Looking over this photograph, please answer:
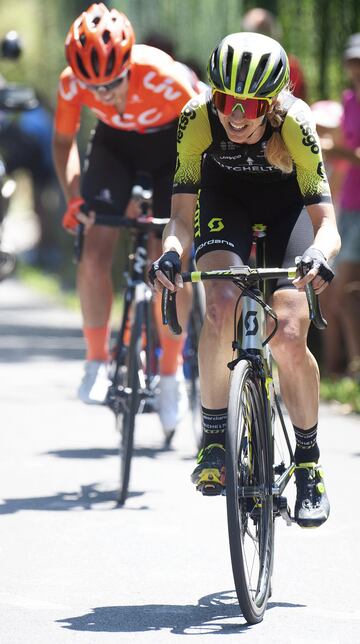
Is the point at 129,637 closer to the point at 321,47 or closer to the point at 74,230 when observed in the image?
the point at 74,230

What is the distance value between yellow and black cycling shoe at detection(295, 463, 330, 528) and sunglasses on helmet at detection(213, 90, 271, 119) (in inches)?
50.4

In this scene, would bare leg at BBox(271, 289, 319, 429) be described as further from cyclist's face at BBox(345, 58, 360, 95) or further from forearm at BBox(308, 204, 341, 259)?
cyclist's face at BBox(345, 58, 360, 95)

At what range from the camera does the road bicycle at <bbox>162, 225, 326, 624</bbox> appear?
557 cm

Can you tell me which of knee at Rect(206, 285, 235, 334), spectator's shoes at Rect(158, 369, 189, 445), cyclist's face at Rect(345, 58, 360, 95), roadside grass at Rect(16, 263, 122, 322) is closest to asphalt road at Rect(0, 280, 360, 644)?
spectator's shoes at Rect(158, 369, 189, 445)

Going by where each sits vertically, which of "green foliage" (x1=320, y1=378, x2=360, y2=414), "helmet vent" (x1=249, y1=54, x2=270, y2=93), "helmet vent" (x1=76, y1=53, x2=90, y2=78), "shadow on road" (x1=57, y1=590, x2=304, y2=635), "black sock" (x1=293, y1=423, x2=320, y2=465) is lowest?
"green foliage" (x1=320, y1=378, x2=360, y2=414)

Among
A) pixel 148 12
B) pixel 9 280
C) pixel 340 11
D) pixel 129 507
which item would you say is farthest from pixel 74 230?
pixel 9 280

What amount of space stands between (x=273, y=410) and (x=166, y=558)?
0.90 metres

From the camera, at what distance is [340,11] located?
13.3 m

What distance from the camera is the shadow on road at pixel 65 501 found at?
7.61 metres

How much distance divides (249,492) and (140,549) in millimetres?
1256

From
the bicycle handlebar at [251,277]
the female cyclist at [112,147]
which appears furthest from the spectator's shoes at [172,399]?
the bicycle handlebar at [251,277]

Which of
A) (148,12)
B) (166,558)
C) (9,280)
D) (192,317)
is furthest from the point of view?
(9,280)

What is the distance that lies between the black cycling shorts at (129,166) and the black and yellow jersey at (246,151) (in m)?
2.34

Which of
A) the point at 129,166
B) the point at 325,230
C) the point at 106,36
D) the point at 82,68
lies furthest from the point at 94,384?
the point at 325,230
